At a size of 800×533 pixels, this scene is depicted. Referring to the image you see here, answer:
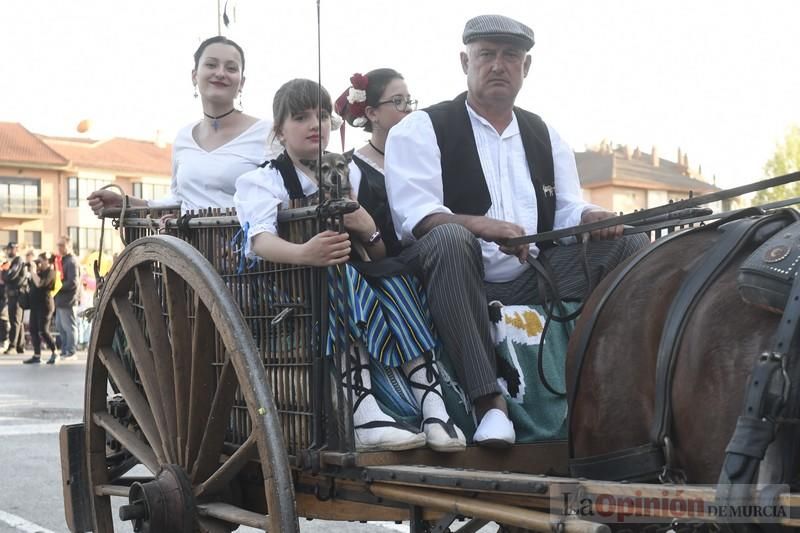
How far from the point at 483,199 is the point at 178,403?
1306mm

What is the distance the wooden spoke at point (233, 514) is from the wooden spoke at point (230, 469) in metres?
0.05

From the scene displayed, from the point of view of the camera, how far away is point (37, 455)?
808cm

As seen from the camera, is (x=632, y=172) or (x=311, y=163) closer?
(x=311, y=163)

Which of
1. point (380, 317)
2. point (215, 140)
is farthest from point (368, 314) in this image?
point (215, 140)

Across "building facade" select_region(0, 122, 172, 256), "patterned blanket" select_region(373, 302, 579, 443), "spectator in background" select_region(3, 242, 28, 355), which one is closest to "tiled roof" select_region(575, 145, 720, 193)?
"building facade" select_region(0, 122, 172, 256)

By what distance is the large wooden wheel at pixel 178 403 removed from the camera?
11.5 feet

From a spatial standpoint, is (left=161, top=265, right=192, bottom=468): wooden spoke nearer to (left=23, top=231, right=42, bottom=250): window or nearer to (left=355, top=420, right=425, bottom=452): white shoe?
(left=355, top=420, right=425, bottom=452): white shoe

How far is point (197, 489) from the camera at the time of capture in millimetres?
3916

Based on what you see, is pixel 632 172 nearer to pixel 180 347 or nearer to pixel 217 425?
pixel 180 347

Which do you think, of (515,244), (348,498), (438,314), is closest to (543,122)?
(515,244)

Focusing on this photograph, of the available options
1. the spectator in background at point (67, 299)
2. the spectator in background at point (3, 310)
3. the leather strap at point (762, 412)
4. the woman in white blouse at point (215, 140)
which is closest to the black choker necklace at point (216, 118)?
the woman in white blouse at point (215, 140)

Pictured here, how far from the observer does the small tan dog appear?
3455 millimetres

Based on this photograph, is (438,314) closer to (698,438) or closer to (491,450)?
(491,450)

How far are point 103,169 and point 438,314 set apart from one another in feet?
217
